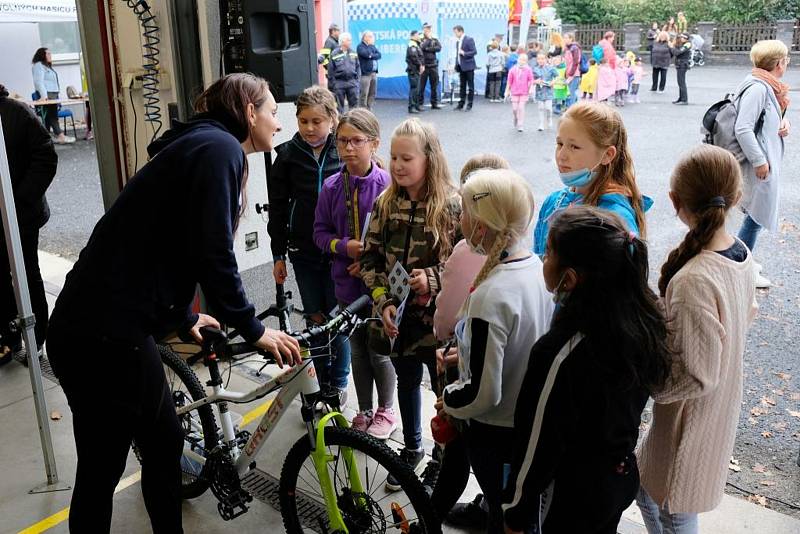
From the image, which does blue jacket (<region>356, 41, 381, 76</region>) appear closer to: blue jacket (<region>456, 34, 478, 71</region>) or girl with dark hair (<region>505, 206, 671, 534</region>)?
blue jacket (<region>456, 34, 478, 71</region>)

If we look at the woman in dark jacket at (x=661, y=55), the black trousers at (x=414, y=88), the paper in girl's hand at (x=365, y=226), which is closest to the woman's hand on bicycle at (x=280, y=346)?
the paper in girl's hand at (x=365, y=226)

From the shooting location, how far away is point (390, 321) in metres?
2.81

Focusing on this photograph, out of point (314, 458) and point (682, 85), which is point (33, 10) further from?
point (314, 458)

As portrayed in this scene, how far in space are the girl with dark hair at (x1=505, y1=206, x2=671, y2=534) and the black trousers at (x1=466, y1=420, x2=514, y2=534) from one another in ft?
0.96

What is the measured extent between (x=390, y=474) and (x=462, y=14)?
17.5 meters

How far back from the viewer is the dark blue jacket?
82.1 inches

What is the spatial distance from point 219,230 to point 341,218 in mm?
1244

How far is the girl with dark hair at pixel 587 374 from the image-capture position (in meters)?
1.78

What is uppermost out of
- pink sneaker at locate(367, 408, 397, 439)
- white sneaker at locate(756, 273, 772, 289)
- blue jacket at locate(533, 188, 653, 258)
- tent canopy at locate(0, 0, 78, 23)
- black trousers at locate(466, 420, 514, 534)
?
tent canopy at locate(0, 0, 78, 23)

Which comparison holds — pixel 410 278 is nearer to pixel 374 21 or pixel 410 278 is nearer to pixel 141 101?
pixel 141 101

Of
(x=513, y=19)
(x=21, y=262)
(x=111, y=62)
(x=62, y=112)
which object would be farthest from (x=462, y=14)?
(x=21, y=262)

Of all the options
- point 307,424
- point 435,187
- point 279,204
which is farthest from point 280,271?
point 307,424

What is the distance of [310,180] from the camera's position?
3.55 meters

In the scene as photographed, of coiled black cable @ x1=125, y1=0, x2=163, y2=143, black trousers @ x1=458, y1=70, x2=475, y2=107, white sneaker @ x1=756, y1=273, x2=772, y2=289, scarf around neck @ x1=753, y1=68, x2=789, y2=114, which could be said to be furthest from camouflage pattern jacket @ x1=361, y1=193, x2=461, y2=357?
black trousers @ x1=458, y1=70, x2=475, y2=107
